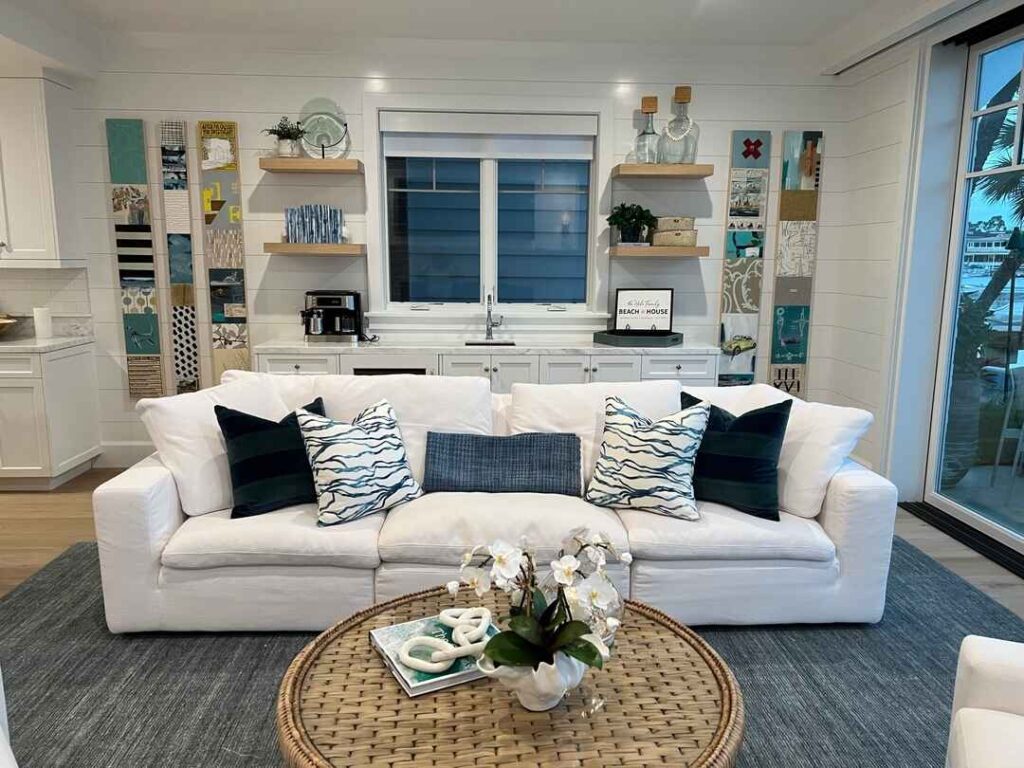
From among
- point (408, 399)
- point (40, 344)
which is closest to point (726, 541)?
point (408, 399)

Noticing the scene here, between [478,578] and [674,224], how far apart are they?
3.54 meters

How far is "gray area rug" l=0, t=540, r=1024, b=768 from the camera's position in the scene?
6.72 feet

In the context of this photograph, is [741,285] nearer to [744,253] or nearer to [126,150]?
[744,253]

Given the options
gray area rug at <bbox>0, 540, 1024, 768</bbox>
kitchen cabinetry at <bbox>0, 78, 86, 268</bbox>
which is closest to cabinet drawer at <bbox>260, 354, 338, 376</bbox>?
kitchen cabinetry at <bbox>0, 78, 86, 268</bbox>

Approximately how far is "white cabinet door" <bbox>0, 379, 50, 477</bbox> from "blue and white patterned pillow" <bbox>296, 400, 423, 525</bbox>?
2.40m

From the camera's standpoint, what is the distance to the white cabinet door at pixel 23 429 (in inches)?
164

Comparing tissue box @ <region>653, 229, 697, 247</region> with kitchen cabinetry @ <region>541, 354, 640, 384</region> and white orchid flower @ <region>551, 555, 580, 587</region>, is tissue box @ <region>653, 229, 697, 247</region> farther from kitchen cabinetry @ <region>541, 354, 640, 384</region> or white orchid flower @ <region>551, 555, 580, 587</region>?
white orchid flower @ <region>551, 555, 580, 587</region>

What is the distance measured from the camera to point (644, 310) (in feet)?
15.7

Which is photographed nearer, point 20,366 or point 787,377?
point 20,366

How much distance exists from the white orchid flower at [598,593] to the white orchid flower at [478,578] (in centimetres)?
21

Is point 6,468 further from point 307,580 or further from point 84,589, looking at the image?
point 307,580

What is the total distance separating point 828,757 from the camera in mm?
2027

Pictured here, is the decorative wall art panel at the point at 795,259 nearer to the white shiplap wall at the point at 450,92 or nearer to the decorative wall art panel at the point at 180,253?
the white shiplap wall at the point at 450,92

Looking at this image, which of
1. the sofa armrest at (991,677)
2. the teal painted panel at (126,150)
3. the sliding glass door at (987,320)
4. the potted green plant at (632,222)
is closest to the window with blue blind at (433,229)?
the potted green plant at (632,222)
